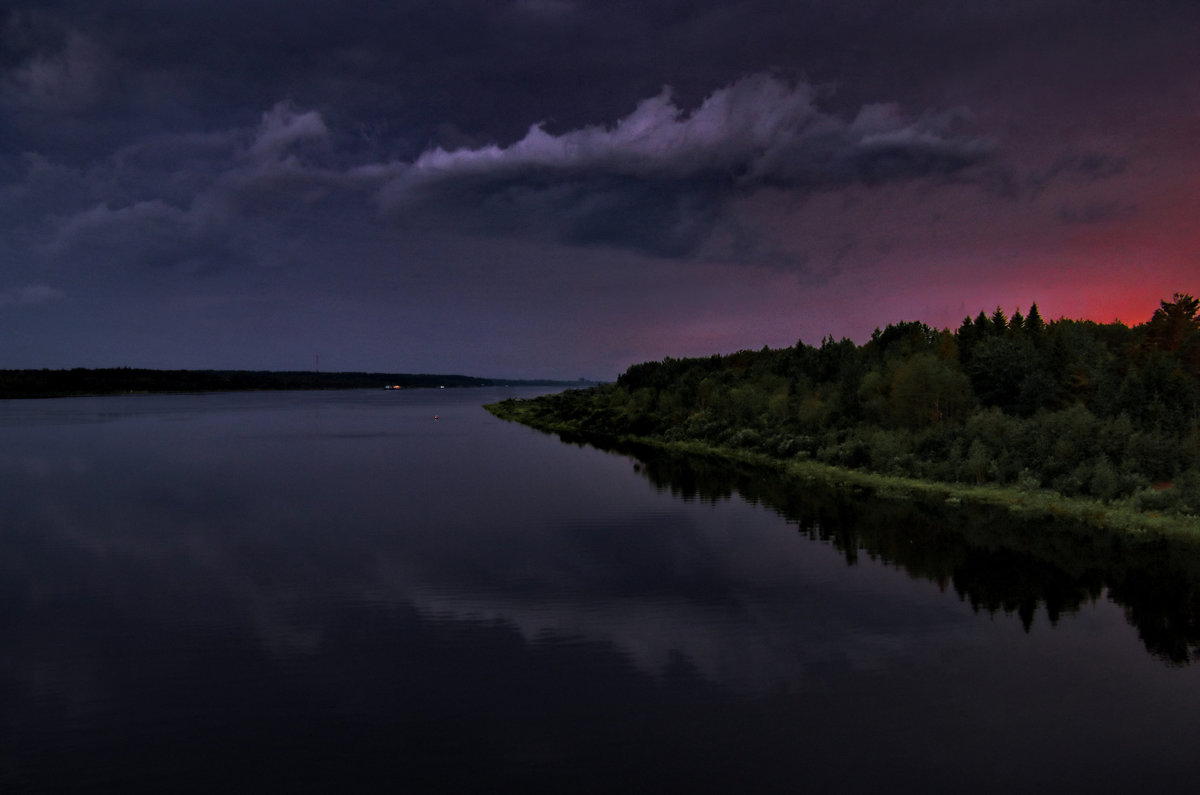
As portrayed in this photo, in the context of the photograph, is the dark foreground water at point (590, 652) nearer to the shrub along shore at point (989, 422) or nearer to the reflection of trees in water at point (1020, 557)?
the reflection of trees in water at point (1020, 557)

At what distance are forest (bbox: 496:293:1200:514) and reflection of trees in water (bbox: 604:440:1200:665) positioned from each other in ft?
21.3

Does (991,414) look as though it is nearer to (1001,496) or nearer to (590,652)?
(1001,496)

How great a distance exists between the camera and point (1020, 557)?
35.1 meters

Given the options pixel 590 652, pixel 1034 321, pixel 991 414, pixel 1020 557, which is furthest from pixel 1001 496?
pixel 1034 321

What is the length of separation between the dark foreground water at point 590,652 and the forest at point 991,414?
1002 centimetres

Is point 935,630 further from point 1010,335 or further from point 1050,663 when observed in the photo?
point 1010,335

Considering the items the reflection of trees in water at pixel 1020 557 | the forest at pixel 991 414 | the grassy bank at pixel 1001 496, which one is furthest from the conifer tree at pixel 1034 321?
the reflection of trees in water at pixel 1020 557

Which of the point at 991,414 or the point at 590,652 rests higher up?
the point at 991,414

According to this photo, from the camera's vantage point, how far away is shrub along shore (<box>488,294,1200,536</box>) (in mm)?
46125

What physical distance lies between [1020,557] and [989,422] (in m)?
24.9

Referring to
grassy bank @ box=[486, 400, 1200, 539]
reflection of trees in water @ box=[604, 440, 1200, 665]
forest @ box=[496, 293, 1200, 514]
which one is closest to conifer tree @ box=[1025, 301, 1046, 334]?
forest @ box=[496, 293, 1200, 514]

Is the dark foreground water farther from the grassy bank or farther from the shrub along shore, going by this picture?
the shrub along shore

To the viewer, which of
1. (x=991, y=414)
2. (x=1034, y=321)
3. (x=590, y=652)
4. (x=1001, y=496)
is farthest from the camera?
(x=1034, y=321)

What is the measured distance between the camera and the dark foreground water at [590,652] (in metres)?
16.5
